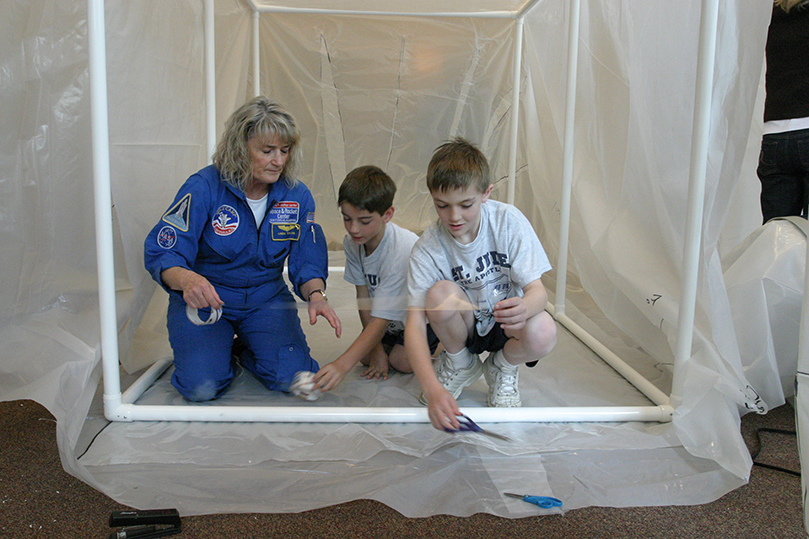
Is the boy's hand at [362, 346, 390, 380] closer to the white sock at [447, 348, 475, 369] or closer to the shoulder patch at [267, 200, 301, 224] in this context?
the white sock at [447, 348, 475, 369]

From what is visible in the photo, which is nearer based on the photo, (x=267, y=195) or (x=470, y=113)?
(x=267, y=195)

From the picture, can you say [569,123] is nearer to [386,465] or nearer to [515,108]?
[515,108]

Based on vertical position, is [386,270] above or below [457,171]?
below

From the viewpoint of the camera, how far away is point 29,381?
1.07m

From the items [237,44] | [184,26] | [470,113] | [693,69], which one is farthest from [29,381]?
[470,113]

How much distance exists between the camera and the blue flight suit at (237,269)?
1.17m

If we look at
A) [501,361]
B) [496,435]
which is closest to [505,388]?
[501,361]

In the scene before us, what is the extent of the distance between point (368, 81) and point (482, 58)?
38 cm

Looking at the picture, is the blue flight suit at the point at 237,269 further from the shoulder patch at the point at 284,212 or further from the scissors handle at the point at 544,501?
the scissors handle at the point at 544,501

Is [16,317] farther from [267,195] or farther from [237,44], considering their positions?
[237,44]

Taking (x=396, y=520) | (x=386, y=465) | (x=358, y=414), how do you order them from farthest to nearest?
(x=358, y=414) → (x=386, y=465) → (x=396, y=520)

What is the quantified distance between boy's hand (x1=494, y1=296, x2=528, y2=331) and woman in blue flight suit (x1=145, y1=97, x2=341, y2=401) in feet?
1.01

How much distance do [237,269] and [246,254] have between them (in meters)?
0.04

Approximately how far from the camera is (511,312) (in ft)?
3.21
